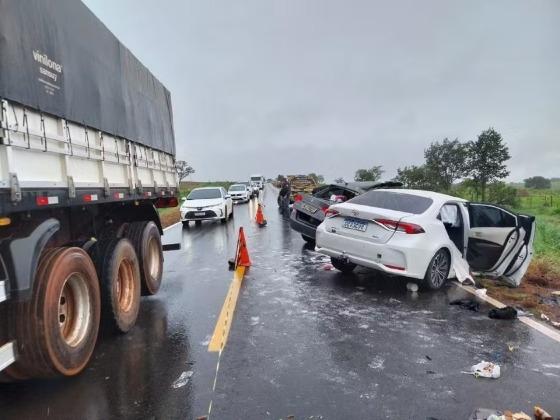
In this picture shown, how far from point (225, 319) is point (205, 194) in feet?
48.5

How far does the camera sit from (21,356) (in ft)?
11.5

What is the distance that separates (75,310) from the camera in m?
4.23

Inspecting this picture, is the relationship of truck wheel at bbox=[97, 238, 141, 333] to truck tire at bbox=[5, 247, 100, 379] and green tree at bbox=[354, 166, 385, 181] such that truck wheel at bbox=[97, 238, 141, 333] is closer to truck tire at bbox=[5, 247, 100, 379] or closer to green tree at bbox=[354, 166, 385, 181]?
truck tire at bbox=[5, 247, 100, 379]

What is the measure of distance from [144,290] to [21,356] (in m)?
3.32

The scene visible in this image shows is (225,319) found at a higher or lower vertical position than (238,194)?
lower

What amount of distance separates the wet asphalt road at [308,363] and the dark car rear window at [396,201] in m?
1.37

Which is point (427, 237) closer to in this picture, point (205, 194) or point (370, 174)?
point (205, 194)

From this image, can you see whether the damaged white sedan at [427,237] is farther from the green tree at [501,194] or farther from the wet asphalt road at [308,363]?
the green tree at [501,194]

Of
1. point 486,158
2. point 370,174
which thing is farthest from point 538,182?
point 486,158

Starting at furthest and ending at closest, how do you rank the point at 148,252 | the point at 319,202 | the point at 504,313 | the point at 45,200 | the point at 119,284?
1. the point at 319,202
2. the point at 148,252
3. the point at 504,313
4. the point at 119,284
5. the point at 45,200

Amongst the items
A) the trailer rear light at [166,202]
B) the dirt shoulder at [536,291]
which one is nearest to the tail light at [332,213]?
the dirt shoulder at [536,291]

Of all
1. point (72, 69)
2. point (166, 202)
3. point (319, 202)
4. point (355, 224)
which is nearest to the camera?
point (72, 69)

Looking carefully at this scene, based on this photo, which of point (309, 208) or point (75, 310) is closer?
point (75, 310)

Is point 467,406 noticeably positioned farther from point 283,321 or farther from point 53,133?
point 53,133
